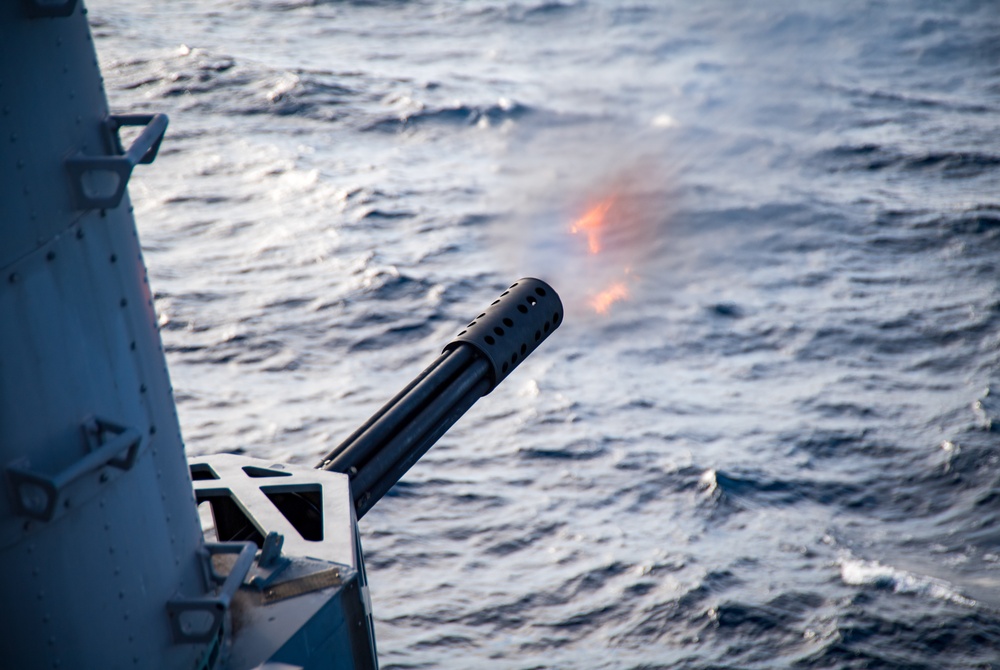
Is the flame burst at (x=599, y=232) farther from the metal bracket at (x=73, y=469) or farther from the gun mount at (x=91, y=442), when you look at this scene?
the metal bracket at (x=73, y=469)

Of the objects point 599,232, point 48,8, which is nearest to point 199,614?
point 48,8

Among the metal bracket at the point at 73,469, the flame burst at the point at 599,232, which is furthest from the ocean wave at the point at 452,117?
the metal bracket at the point at 73,469

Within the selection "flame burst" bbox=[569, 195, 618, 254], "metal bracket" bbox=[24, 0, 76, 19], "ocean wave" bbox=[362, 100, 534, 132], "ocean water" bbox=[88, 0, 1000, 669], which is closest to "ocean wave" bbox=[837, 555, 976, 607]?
"ocean water" bbox=[88, 0, 1000, 669]

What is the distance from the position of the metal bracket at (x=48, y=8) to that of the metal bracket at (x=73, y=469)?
3.11 ft

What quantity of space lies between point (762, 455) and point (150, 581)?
987cm

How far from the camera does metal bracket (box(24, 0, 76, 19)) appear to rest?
247cm

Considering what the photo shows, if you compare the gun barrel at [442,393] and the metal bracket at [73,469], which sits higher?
the metal bracket at [73,469]

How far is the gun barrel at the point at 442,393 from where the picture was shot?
14.7 feet

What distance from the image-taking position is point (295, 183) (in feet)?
65.9

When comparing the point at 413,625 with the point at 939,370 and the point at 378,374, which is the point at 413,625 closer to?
the point at 378,374

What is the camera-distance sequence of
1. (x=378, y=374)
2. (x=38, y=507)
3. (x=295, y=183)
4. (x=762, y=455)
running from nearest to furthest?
(x=38, y=507) < (x=762, y=455) < (x=378, y=374) < (x=295, y=183)

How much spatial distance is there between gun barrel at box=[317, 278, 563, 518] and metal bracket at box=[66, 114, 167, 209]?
75.6 inches

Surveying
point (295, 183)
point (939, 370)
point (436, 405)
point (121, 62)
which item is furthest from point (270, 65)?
point (436, 405)

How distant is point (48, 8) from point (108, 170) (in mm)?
386
